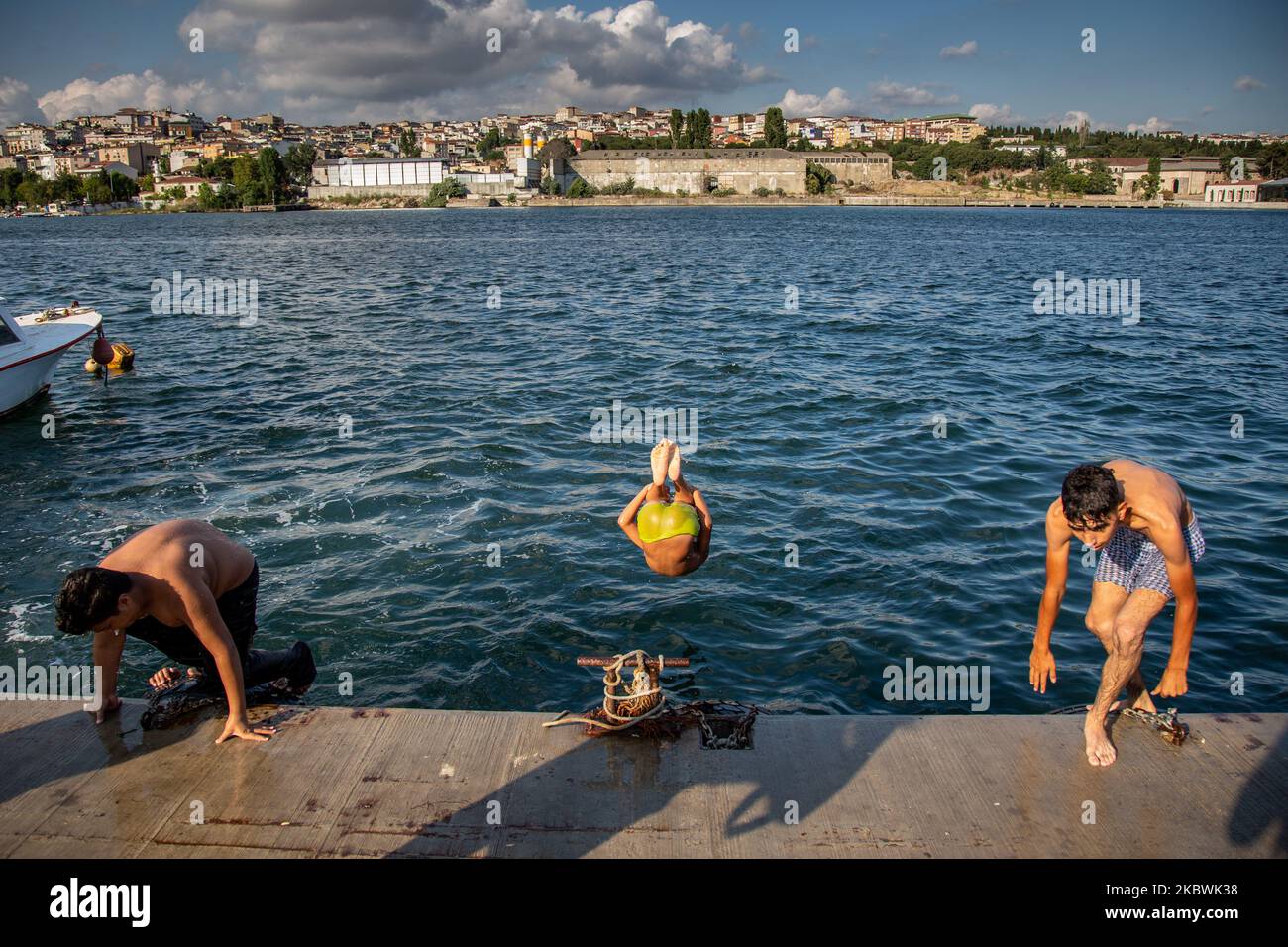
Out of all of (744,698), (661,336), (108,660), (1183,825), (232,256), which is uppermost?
(232,256)

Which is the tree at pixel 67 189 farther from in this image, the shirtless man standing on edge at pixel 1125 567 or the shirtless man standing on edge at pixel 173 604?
the shirtless man standing on edge at pixel 1125 567

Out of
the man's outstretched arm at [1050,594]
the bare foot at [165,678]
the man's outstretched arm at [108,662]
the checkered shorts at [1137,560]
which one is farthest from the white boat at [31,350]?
the checkered shorts at [1137,560]

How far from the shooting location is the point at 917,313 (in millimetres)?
37250

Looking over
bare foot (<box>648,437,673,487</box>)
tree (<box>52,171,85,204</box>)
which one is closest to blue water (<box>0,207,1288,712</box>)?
bare foot (<box>648,437,673,487</box>)

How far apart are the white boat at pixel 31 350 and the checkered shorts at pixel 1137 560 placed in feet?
75.8

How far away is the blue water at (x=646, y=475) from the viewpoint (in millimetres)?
10445

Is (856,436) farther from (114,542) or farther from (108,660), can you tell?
(108,660)

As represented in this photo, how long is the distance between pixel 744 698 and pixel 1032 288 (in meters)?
44.1

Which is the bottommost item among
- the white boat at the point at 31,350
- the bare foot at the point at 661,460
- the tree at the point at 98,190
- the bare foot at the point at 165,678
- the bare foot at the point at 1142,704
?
the bare foot at the point at 1142,704

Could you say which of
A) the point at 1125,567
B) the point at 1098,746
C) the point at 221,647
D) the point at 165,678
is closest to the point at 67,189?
the point at 165,678

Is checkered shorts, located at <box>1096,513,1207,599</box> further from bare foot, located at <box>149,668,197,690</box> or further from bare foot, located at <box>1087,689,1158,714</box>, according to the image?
bare foot, located at <box>149,668,197,690</box>

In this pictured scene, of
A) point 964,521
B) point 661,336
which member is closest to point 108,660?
point 964,521

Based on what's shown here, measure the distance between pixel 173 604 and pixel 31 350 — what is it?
63.7 feet

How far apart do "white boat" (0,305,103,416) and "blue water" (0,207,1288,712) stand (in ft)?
2.31
